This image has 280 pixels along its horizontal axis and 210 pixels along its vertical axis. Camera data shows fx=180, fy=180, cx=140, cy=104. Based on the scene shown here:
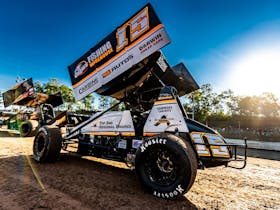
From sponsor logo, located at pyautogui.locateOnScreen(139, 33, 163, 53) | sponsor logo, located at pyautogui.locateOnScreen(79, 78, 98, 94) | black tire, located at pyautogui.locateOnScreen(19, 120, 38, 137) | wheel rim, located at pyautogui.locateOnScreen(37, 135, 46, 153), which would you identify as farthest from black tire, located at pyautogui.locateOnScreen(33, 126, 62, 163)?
black tire, located at pyautogui.locateOnScreen(19, 120, 38, 137)

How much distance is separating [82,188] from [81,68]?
2731 millimetres

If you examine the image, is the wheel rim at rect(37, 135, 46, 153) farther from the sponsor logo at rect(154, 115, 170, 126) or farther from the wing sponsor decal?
the sponsor logo at rect(154, 115, 170, 126)

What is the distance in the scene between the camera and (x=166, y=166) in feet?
9.69

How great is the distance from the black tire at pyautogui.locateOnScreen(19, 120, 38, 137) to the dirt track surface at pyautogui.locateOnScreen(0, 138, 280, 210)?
284 inches

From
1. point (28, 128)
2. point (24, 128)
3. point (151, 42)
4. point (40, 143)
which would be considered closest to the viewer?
point (151, 42)

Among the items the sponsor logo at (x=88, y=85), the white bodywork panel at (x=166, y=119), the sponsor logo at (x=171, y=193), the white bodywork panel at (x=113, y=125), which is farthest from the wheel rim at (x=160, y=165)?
the sponsor logo at (x=88, y=85)

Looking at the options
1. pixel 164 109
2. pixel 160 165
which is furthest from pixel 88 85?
pixel 160 165

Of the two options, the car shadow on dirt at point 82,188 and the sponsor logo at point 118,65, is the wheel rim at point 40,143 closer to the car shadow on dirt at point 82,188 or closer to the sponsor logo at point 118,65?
the car shadow on dirt at point 82,188

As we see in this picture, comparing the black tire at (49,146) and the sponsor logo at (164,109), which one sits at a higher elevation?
the sponsor logo at (164,109)

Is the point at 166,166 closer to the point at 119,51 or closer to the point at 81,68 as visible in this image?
the point at 119,51

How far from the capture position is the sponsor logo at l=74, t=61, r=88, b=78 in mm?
4340

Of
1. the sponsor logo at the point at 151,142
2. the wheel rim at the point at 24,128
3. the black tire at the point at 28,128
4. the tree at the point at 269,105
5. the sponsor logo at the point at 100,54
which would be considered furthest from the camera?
the tree at the point at 269,105

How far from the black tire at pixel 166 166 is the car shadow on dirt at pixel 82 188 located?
0.18 metres

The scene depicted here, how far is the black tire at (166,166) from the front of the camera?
99.8 inches
